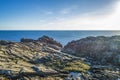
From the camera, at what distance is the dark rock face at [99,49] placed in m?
73.8

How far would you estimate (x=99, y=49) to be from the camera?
82750 mm

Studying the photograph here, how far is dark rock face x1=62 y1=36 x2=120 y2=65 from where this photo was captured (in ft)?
242

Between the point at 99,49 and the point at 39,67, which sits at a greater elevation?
the point at 99,49

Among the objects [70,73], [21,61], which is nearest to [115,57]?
[70,73]

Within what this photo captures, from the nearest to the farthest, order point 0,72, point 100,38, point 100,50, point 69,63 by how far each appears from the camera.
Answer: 1. point 0,72
2. point 69,63
3. point 100,50
4. point 100,38

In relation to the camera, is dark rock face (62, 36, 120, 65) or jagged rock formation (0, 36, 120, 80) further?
dark rock face (62, 36, 120, 65)

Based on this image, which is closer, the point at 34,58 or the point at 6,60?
the point at 6,60

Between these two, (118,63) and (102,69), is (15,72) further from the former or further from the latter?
(118,63)

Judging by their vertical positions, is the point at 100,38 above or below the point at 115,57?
above

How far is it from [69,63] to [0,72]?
25.3m

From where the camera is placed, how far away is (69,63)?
6456 centimetres

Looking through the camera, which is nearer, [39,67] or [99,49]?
[39,67]

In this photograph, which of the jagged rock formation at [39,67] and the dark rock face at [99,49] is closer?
the jagged rock formation at [39,67]

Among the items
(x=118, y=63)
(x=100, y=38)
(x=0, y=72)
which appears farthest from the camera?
(x=100, y=38)
